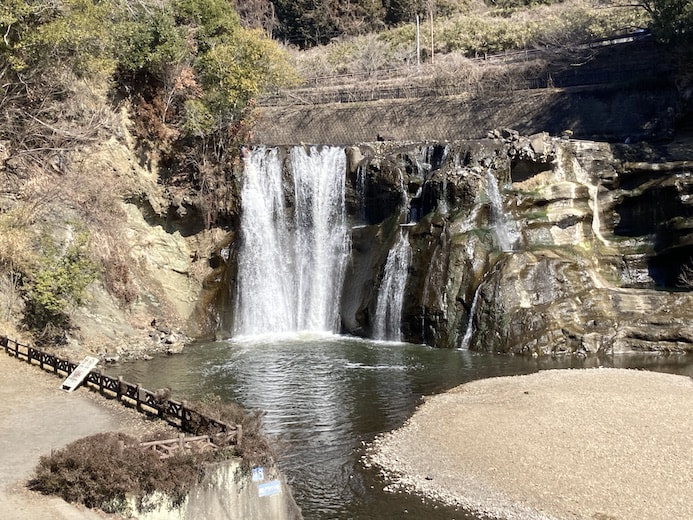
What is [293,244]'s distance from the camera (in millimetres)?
40656

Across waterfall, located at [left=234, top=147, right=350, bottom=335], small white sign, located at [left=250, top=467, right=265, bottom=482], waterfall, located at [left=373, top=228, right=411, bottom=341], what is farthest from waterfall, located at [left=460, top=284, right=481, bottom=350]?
small white sign, located at [left=250, top=467, right=265, bottom=482]

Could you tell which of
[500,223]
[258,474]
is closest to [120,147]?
[500,223]

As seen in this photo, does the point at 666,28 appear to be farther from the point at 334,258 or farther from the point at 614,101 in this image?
the point at 334,258

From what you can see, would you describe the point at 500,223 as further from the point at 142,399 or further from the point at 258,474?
the point at 258,474

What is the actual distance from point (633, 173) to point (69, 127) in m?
29.5

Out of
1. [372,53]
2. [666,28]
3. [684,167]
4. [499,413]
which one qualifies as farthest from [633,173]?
[372,53]

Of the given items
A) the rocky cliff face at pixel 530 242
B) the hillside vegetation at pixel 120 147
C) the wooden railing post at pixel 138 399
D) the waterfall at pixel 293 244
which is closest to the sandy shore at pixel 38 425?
the wooden railing post at pixel 138 399

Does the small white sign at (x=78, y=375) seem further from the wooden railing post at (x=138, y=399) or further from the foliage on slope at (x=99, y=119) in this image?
the foliage on slope at (x=99, y=119)

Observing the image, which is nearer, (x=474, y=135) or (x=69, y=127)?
(x=69, y=127)

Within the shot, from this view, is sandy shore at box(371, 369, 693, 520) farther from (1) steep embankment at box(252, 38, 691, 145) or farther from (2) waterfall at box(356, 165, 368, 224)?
(1) steep embankment at box(252, 38, 691, 145)

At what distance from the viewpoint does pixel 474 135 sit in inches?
2094

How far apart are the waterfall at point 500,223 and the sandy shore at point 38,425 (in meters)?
21.8

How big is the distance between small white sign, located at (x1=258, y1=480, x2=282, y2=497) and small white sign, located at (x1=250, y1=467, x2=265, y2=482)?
5.8 inches

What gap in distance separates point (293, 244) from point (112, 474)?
27050mm
